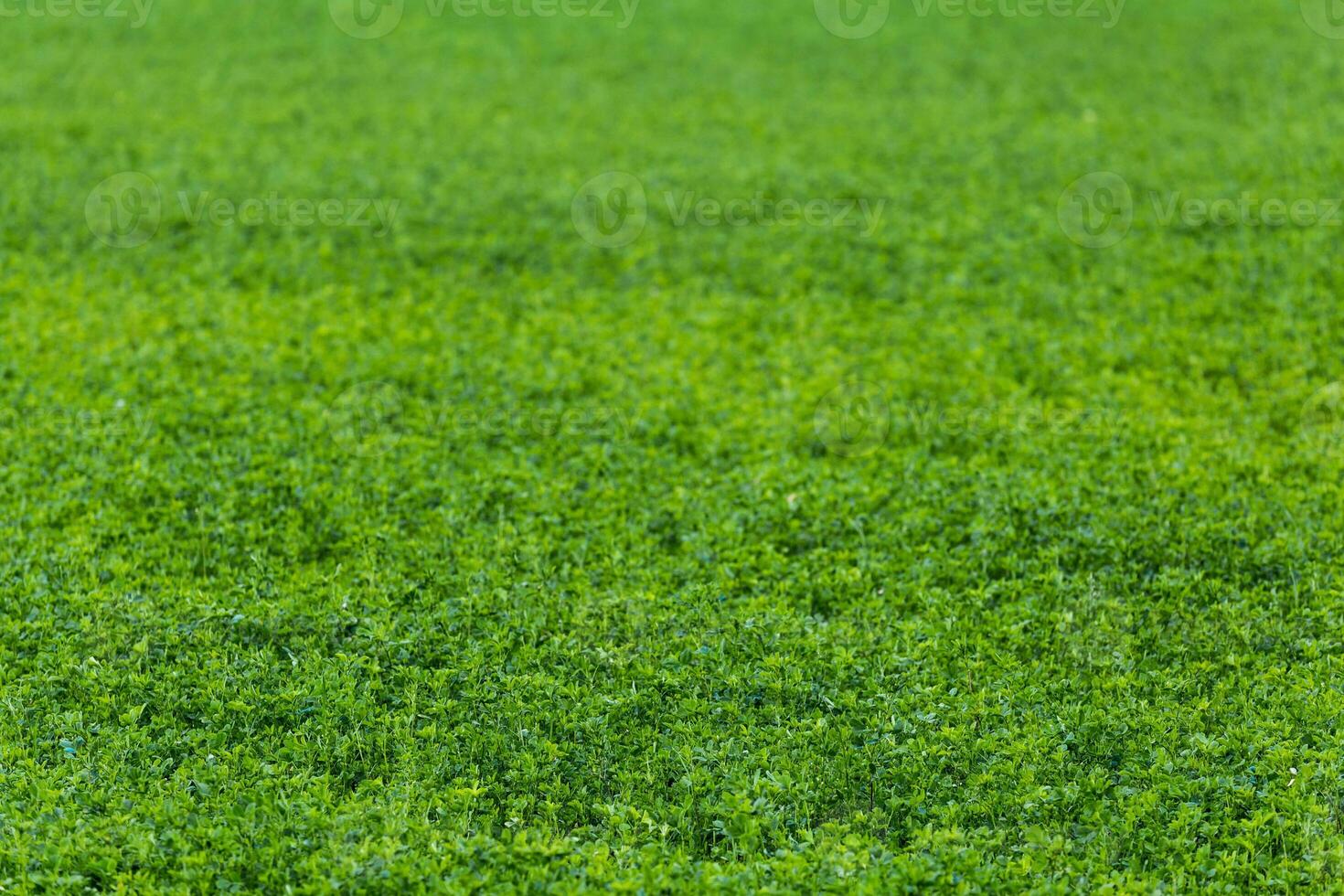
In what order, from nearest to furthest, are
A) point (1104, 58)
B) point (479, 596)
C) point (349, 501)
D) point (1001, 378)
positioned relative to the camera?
point (479, 596) → point (349, 501) → point (1001, 378) → point (1104, 58)

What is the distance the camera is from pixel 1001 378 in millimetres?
9602

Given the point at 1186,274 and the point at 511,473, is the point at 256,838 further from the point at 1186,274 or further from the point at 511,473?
the point at 1186,274

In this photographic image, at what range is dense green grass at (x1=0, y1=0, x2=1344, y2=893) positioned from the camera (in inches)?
224

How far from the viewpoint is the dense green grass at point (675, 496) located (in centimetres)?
568

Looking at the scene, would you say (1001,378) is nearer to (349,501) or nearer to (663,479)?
(663,479)

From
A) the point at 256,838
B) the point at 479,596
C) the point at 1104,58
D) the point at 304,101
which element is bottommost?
the point at 256,838

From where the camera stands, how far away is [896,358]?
32.7 ft

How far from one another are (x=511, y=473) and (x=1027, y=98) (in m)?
9.82

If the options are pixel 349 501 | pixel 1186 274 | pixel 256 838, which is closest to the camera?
pixel 256 838

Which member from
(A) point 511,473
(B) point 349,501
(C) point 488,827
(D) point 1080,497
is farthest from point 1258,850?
(B) point 349,501

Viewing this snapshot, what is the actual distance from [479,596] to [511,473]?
4.56ft

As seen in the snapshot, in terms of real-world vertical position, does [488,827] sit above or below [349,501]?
below

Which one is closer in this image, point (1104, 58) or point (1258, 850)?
point (1258, 850)

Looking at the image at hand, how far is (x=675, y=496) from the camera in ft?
26.9
